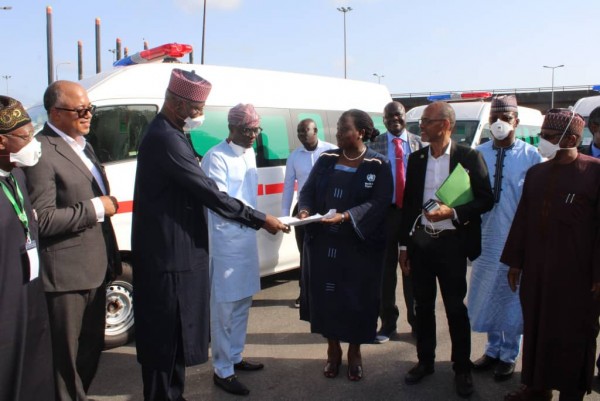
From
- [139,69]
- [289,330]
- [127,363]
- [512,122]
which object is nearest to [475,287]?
[512,122]

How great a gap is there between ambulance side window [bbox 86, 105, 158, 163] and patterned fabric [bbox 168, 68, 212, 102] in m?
1.60

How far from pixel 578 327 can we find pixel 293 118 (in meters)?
4.01

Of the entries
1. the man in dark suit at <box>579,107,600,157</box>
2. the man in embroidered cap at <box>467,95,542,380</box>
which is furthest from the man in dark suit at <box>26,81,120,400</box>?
the man in dark suit at <box>579,107,600,157</box>

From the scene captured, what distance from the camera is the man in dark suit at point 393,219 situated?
16.0ft

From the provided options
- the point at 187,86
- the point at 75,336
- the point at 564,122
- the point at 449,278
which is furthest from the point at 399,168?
the point at 75,336

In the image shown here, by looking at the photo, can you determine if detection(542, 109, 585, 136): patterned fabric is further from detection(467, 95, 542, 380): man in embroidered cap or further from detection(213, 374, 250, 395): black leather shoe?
detection(213, 374, 250, 395): black leather shoe

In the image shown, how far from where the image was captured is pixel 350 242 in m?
4.00

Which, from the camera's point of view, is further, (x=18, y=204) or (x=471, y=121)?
(x=471, y=121)

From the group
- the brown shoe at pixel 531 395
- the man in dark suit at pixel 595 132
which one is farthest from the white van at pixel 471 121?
the brown shoe at pixel 531 395

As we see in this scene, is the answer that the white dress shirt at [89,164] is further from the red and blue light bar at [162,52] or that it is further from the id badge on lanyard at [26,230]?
the red and blue light bar at [162,52]

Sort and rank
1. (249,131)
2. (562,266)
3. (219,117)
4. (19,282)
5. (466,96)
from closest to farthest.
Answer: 1. (19,282)
2. (562,266)
3. (249,131)
4. (219,117)
5. (466,96)

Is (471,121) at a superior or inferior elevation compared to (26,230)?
superior

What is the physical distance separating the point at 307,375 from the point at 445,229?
61.6 inches

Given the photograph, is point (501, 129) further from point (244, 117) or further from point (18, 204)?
point (18, 204)
